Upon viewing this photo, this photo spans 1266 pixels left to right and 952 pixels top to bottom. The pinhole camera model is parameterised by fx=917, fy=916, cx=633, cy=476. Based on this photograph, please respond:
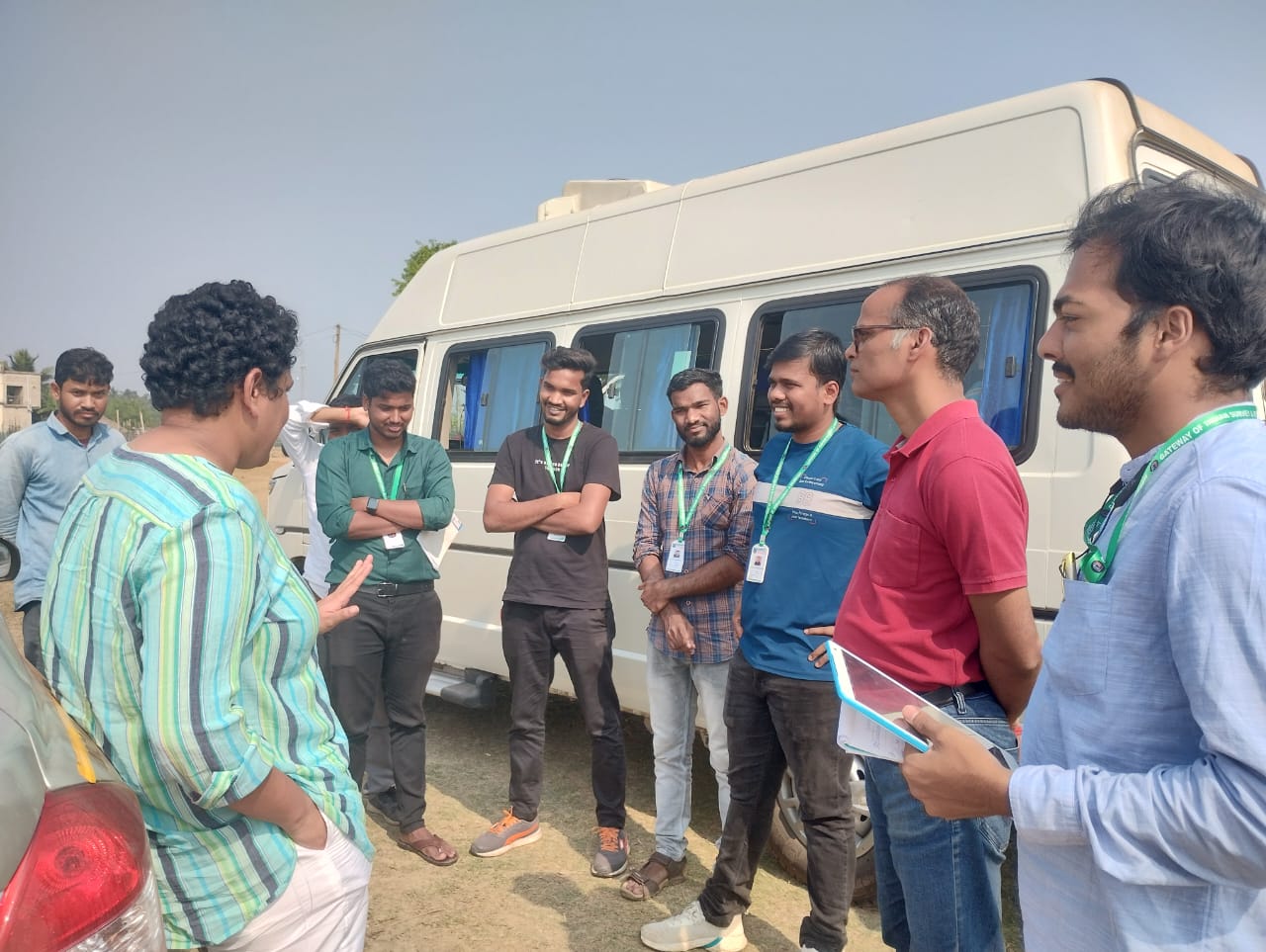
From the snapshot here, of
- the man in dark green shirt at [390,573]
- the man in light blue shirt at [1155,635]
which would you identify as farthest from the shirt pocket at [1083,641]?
the man in dark green shirt at [390,573]

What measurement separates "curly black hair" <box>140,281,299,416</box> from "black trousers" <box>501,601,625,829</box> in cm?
235

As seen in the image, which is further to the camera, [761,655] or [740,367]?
[740,367]

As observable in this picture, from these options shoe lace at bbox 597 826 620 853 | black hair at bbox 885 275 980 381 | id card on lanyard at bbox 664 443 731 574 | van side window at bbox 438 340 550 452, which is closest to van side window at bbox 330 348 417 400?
van side window at bbox 438 340 550 452

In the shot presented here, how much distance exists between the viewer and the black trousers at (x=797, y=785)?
2902 mm

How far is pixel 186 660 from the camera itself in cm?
146

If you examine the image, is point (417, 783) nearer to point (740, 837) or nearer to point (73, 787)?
point (740, 837)

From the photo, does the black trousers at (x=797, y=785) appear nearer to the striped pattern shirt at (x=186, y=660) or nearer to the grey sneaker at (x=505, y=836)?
the grey sneaker at (x=505, y=836)

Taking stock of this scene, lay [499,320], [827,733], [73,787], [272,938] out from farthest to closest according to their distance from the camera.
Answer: [499,320] < [827,733] < [272,938] < [73,787]

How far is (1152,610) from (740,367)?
3100 mm

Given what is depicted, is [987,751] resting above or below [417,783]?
above

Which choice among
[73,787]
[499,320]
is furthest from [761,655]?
[499,320]

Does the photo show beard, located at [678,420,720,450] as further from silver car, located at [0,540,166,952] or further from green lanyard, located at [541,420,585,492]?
silver car, located at [0,540,166,952]

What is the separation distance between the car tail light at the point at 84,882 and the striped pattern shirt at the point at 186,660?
211 millimetres

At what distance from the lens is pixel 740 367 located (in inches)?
163
